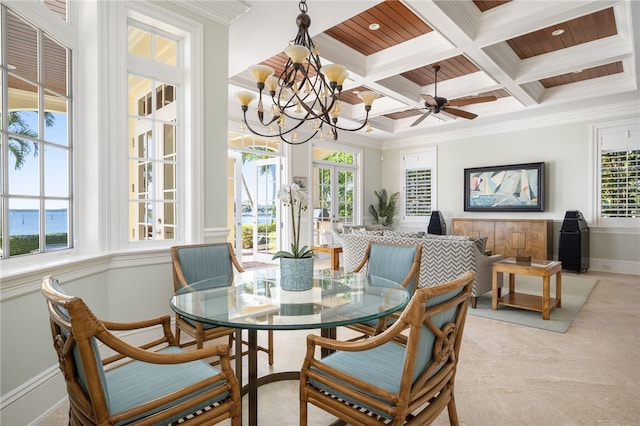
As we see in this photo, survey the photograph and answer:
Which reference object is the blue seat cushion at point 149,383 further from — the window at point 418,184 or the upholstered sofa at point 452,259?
the window at point 418,184

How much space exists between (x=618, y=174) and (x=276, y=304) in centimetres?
698

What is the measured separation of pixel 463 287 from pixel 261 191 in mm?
5986

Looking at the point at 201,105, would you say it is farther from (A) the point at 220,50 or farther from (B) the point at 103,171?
(B) the point at 103,171

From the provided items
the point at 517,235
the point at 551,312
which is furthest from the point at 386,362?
the point at 517,235

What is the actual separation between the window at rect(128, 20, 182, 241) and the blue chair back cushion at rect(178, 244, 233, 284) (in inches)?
23.4

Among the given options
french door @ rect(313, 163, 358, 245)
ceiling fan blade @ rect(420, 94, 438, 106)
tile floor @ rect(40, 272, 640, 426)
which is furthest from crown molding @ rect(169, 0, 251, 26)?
french door @ rect(313, 163, 358, 245)

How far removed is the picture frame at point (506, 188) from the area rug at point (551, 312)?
78.6 inches

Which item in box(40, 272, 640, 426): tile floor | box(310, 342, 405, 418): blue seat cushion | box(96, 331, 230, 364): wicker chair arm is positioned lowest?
box(40, 272, 640, 426): tile floor

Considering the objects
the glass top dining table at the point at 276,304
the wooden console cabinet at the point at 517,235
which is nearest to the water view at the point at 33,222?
the glass top dining table at the point at 276,304

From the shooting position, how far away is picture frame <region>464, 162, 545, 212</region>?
6656 mm

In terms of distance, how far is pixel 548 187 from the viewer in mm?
6656

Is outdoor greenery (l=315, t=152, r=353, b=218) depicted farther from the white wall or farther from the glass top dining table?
the glass top dining table

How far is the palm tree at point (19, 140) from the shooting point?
192 cm

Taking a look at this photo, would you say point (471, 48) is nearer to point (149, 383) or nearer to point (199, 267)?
point (199, 267)
